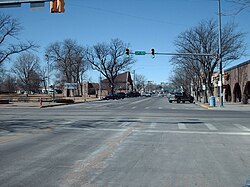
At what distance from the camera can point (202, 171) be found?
6.88 metres

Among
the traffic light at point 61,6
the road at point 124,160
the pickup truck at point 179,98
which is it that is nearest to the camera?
the road at point 124,160

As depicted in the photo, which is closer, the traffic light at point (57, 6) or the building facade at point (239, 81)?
the traffic light at point (57, 6)

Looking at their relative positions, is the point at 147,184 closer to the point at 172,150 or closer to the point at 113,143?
the point at 172,150

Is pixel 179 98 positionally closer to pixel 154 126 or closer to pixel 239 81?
pixel 239 81

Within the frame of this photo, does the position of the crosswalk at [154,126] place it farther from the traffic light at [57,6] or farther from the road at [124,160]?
the traffic light at [57,6]

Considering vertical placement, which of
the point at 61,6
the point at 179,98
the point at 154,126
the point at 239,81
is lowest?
the point at 154,126

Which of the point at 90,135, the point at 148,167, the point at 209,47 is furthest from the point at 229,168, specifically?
the point at 209,47

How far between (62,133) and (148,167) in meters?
6.69

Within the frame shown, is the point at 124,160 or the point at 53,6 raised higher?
the point at 53,6

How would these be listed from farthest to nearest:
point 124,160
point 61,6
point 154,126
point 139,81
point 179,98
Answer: point 139,81, point 179,98, point 154,126, point 61,6, point 124,160

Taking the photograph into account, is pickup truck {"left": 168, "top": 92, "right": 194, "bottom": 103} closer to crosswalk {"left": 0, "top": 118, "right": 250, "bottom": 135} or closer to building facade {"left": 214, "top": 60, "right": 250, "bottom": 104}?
building facade {"left": 214, "top": 60, "right": 250, "bottom": 104}

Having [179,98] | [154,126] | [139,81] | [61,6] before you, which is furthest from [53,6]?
[139,81]

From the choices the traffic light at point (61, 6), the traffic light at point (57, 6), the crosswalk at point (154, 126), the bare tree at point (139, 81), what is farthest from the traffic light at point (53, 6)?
the bare tree at point (139, 81)

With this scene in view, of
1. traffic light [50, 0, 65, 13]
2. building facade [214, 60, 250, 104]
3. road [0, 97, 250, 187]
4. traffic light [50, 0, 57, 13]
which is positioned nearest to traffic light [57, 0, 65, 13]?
traffic light [50, 0, 65, 13]
